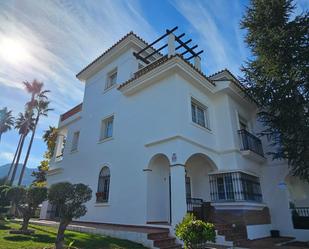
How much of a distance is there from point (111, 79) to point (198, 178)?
383 inches

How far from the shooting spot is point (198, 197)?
13.0 meters

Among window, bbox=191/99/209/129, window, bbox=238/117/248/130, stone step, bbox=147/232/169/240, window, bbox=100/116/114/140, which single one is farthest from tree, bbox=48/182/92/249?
window, bbox=238/117/248/130

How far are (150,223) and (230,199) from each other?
430cm

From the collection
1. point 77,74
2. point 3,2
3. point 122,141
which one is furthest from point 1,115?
point 3,2

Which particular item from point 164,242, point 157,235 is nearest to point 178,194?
point 157,235

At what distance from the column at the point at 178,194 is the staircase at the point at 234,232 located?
198cm

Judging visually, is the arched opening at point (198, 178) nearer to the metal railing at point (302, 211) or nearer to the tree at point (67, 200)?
the metal railing at point (302, 211)

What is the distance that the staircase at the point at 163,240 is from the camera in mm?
8312

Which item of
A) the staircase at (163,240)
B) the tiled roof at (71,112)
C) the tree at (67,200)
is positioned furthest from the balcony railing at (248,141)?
the tiled roof at (71,112)

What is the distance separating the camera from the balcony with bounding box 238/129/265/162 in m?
12.7

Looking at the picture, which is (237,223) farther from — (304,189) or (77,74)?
(77,74)

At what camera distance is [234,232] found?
33.5 ft

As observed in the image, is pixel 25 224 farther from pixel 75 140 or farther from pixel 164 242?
pixel 75 140

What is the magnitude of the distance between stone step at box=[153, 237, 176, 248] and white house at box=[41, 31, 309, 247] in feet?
1.63
